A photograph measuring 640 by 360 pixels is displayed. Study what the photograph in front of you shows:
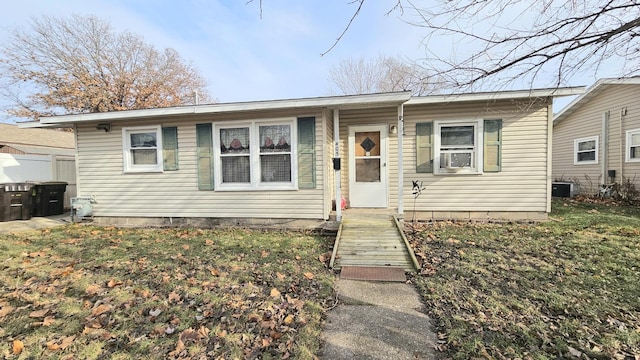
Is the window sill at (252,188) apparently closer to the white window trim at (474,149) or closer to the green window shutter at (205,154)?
the green window shutter at (205,154)

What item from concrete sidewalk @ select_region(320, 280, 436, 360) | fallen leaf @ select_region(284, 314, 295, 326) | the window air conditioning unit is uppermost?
the window air conditioning unit

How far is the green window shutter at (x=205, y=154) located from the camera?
6.59 metres

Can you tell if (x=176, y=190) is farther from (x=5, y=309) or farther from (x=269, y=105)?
(x=5, y=309)

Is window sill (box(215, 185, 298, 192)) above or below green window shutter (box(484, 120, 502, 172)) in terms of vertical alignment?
below

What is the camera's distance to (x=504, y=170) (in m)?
6.68

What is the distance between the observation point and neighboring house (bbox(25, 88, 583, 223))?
6.29m

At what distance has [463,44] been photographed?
2.78 m

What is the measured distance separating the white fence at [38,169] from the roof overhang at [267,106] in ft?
12.8

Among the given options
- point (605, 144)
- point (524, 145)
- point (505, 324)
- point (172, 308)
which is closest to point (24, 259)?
point (172, 308)

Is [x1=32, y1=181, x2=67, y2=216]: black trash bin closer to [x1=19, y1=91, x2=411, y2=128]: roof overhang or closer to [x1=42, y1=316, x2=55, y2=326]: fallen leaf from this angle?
[x1=19, y1=91, x2=411, y2=128]: roof overhang

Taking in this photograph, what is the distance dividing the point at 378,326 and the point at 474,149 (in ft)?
18.2

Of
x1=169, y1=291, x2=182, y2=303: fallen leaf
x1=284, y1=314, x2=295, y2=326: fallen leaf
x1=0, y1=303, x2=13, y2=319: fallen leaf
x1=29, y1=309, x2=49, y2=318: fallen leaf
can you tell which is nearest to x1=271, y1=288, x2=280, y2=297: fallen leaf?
x1=284, y1=314, x2=295, y2=326: fallen leaf

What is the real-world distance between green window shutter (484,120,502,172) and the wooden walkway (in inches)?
109

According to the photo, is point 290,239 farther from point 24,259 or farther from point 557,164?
point 557,164
